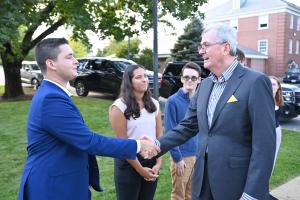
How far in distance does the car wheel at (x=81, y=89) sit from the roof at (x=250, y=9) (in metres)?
32.8

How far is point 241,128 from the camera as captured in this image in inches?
99.7

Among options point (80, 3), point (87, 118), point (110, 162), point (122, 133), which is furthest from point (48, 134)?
point (80, 3)

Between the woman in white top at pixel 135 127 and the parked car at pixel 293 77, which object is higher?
the woman in white top at pixel 135 127

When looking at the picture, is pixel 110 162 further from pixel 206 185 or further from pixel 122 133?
pixel 206 185

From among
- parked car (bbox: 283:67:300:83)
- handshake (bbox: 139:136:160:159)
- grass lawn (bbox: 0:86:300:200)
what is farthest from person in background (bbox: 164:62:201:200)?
parked car (bbox: 283:67:300:83)

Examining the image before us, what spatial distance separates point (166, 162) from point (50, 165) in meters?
4.59

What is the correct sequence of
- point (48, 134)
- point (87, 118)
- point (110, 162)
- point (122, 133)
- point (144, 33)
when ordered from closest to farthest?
point (48, 134) < point (122, 133) < point (110, 162) < point (87, 118) < point (144, 33)

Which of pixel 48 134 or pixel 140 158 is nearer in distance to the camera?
pixel 48 134

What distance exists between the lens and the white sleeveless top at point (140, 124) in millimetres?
3529

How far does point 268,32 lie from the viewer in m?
44.6

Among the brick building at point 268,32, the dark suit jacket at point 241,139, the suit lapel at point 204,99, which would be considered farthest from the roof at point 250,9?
the dark suit jacket at point 241,139

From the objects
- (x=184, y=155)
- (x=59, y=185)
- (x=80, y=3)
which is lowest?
(x=184, y=155)

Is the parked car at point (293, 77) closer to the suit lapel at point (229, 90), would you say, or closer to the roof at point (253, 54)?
the roof at point (253, 54)

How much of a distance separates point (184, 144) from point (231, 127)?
1.63 meters
